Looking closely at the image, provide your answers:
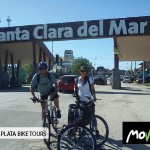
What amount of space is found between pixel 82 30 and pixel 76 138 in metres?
28.4

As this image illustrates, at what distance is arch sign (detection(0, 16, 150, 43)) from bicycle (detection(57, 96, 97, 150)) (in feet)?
89.9

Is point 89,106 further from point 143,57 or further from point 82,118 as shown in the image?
point 143,57

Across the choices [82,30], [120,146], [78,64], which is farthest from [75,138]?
[78,64]

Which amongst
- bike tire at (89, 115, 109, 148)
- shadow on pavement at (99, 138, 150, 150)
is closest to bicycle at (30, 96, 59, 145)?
bike tire at (89, 115, 109, 148)

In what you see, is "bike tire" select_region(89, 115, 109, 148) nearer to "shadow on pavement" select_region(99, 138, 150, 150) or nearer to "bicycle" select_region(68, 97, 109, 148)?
"bicycle" select_region(68, 97, 109, 148)

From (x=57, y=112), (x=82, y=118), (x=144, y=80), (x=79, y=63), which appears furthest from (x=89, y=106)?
(x=79, y=63)

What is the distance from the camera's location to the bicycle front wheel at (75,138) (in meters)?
7.38

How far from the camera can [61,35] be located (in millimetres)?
35969

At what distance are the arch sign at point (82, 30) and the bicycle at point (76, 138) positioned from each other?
89.9 feet

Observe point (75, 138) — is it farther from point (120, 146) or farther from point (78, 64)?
point (78, 64)

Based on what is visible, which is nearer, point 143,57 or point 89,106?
point 89,106

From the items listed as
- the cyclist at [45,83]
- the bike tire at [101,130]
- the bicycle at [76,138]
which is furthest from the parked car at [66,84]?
the bicycle at [76,138]

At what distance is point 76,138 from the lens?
751cm

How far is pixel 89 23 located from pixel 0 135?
86.5 ft
